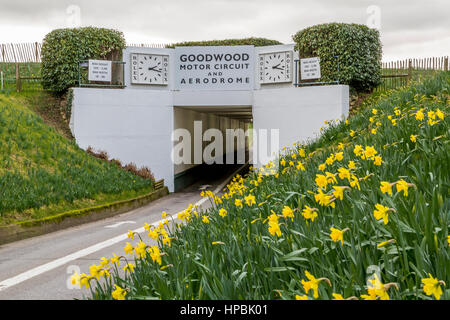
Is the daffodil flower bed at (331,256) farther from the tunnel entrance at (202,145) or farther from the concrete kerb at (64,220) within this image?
the tunnel entrance at (202,145)

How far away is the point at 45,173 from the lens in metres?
12.7

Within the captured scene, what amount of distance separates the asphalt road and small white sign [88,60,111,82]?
7619 mm

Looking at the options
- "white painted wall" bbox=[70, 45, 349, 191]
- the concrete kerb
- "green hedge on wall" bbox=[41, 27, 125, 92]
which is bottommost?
the concrete kerb

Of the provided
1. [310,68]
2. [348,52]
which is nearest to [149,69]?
[310,68]

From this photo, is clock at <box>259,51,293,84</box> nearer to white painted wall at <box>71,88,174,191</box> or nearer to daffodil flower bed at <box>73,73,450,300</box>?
white painted wall at <box>71,88,174,191</box>

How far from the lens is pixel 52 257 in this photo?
7.75 metres

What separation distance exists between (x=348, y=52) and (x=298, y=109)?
11.5 feet

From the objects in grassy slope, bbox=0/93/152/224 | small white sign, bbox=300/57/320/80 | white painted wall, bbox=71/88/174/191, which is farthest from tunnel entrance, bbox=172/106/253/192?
grassy slope, bbox=0/93/152/224

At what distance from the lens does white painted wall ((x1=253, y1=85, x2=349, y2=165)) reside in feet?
54.2

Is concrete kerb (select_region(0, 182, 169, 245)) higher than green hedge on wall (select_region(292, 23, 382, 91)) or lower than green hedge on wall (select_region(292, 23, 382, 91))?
lower

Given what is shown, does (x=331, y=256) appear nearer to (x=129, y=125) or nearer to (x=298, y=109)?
(x=298, y=109)

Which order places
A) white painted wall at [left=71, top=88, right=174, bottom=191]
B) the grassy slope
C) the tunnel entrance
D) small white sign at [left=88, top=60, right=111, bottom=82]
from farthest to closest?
the tunnel entrance, small white sign at [left=88, top=60, right=111, bottom=82], white painted wall at [left=71, top=88, right=174, bottom=191], the grassy slope

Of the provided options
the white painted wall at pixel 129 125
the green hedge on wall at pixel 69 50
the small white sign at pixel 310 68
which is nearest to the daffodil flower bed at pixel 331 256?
the small white sign at pixel 310 68
